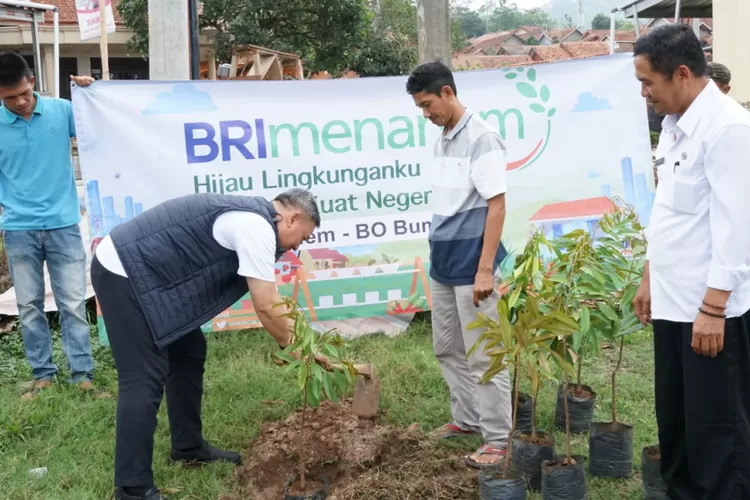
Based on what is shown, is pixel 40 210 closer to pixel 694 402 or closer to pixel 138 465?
pixel 138 465

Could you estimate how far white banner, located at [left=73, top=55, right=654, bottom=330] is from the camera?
518 centimetres

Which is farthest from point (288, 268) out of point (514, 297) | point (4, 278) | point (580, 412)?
point (4, 278)

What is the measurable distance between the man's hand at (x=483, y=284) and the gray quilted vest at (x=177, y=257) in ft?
2.95

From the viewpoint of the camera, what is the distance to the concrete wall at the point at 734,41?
9.45 m

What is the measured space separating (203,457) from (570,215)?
3341 millimetres

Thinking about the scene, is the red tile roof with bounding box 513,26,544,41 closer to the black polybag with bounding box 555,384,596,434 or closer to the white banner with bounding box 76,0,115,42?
the white banner with bounding box 76,0,115,42

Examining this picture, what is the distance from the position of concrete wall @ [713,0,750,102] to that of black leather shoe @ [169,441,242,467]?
8230 millimetres

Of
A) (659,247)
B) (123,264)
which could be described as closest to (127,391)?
(123,264)

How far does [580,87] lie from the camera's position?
5.75 metres

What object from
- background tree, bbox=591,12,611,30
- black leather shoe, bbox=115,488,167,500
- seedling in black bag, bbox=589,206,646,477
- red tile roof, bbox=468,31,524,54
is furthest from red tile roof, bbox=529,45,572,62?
background tree, bbox=591,12,611,30

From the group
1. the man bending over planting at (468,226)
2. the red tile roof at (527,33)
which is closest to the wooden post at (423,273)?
the man bending over planting at (468,226)

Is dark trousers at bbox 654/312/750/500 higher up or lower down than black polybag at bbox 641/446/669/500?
higher up

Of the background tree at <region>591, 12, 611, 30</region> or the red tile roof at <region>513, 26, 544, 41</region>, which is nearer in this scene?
the red tile roof at <region>513, 26, 544, 41</region>

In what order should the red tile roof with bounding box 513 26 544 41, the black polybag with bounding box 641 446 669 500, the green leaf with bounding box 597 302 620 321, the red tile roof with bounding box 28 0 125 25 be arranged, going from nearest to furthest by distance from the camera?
the green leaf with bounding box 597 302 620 321 < the black polybag with bounding box 641 446 669 500 < the red tile roof with bounding box 28 0 125 25 < the red tile roof with bounding box 513 26 544 41
